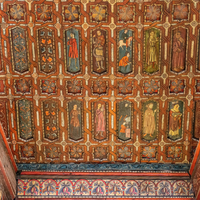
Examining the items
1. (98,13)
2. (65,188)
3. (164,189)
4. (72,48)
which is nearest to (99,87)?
(72,48)

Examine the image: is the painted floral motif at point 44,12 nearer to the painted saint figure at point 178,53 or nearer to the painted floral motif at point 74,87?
the painted floral motif at point 74,87

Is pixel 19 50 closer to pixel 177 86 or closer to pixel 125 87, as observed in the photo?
pixel 125 87

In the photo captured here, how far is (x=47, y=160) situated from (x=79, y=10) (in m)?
5.21

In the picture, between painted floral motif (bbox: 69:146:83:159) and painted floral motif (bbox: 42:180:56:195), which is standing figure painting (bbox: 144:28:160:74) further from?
painted floral motif (bbox: 42:180:56:195)

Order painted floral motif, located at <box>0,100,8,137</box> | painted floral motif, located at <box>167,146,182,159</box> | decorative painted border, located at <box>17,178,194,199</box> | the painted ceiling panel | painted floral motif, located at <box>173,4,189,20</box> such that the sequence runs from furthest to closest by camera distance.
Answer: painted floral motif, located at <box>167,146,182,159</box> → decorative painted border, located at <box>17,178,194,199</box> → painted floral motif, located at <box>0,100,8,137</box> → the painted ceiling panel → painted floral motif, located at <box>173,4,189,20</box>

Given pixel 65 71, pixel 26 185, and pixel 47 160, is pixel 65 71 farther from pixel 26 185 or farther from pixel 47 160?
pixel 26 185

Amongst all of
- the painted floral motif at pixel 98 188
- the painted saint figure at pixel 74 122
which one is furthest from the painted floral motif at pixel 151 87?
the painted floral motif at pixel 98 188

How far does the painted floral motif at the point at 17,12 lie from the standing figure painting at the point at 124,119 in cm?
416

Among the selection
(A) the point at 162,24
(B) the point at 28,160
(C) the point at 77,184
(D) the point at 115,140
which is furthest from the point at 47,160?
(A) the point at 162,24

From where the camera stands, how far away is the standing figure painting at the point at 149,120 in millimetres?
10344

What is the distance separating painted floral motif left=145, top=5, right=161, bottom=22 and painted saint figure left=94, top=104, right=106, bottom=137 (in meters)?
3.21

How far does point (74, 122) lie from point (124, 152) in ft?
6.72

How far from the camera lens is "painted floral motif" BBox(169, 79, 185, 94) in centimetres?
1003

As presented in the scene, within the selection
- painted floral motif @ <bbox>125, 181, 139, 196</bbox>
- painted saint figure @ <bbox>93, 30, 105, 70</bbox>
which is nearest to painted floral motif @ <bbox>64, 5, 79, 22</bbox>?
painted saint figure @ <bbox>93, 30, 105, 70</bbox>
